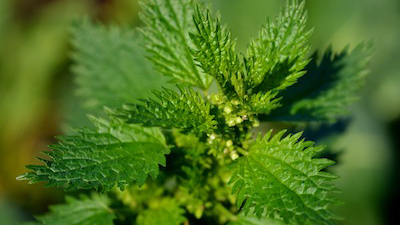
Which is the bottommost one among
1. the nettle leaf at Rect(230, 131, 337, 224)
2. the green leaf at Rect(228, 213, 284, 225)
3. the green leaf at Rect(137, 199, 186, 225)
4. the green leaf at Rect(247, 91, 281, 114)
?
the green leaf at Rect(137, 199, 186, 225)

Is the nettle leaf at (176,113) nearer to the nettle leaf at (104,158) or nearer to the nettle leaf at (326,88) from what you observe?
the nettle leaf at (104,158)

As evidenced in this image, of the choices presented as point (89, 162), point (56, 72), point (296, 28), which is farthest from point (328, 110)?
point (56, 72)

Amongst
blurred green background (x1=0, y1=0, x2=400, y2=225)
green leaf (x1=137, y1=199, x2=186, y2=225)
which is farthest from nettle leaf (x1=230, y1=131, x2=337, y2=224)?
blurred green background (x1=0, y1=0, x2=400, y2=225)

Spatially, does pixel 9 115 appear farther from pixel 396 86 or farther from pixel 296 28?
pixel 396 86

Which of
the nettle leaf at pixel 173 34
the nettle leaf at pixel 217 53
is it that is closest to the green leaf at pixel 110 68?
the nettle leaf at pixel 173 34

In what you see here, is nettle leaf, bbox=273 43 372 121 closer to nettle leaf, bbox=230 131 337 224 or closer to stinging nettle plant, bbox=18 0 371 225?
stinging nettle plant, bbox=18 0 371 225

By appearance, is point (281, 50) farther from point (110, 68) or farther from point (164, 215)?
point (110, 68)

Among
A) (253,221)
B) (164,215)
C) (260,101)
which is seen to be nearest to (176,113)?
(260,101)
